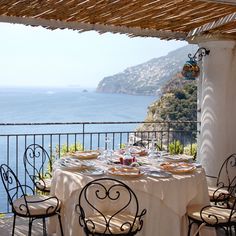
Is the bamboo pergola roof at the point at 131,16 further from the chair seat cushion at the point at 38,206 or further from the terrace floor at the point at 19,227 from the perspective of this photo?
the terrace floor at the point at 19,227

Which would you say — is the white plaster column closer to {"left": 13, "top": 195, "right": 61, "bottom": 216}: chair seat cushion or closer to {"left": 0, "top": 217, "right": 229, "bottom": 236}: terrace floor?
{"left": 0, "top": 217, "right": 229, "bottom": 236}: terrace floor

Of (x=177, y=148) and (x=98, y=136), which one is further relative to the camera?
(x=177, y=148)

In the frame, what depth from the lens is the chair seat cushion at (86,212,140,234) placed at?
3043 mm

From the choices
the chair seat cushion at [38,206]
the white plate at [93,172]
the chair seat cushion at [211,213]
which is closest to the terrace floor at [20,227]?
the chair seat cushion at [38,206]

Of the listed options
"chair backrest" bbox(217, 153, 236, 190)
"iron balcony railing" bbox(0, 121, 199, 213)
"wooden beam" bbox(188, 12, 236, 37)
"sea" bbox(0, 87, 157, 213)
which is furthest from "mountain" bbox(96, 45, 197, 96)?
"chair backrest" bbox(217, 153, 236, 190)

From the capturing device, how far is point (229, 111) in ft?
18.0

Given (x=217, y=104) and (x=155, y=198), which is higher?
(x=217, y=104)

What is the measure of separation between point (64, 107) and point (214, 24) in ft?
89.9

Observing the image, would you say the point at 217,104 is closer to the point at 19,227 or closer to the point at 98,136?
the point at 98,136

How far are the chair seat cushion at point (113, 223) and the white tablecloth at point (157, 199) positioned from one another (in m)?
0.18

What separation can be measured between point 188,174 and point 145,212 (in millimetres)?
571

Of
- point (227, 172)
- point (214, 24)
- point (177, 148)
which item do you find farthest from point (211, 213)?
point (177, 148)

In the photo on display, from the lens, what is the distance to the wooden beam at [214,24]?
4.47m

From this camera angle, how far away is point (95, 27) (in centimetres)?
502
